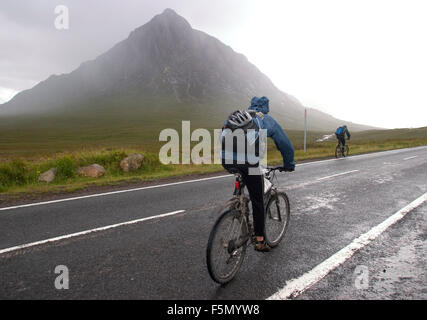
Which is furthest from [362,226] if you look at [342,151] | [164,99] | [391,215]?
[164,99]

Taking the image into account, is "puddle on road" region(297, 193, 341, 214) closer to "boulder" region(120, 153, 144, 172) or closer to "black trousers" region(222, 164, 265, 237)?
"black trousers" region(222, 164, 265, 237)

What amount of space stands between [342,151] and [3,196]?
19.1 metres

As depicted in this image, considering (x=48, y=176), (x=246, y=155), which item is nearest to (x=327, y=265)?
(x=246, y=155)

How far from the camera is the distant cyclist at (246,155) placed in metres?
3.50

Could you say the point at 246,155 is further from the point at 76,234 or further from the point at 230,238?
the point at 76,234

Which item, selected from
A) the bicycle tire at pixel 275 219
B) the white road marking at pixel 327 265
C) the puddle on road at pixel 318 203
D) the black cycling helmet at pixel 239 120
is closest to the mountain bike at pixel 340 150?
the puddle on road at pixel 318 203

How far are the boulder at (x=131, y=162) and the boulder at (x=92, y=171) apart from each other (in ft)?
3.21

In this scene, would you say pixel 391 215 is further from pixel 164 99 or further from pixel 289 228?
pixel 164 99

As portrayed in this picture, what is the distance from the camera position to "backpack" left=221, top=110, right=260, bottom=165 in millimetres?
3504

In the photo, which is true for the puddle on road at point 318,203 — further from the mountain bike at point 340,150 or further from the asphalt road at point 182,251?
the mountain bike at point 340,150

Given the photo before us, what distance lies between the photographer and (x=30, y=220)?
566 centimetres

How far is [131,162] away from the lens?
40.7 ft

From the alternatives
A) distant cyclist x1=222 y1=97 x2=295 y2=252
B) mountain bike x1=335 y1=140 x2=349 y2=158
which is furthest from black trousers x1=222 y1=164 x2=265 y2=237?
mountain bike x1=335 y1=140 x2=349 y2=158

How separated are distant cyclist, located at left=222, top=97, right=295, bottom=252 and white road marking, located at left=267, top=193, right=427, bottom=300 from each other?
2.60ft
